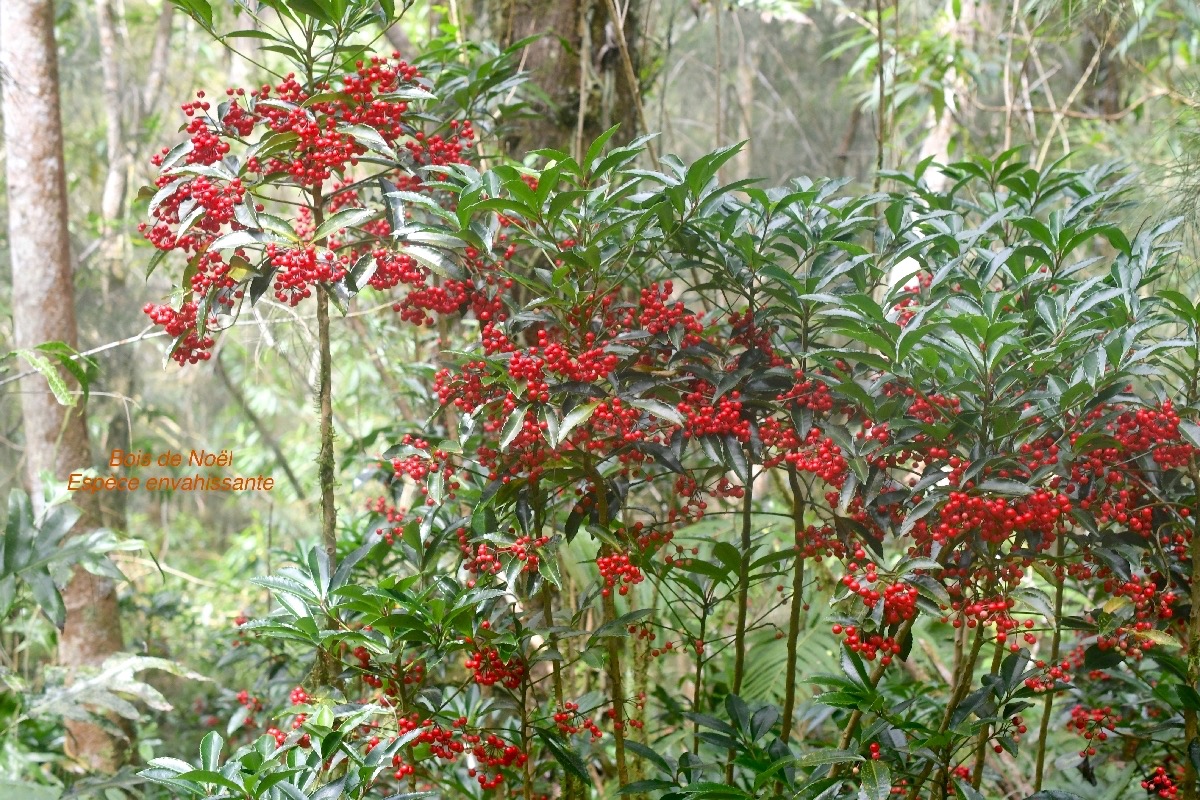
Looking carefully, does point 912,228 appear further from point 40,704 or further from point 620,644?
point 40,704

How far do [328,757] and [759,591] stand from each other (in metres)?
1.79

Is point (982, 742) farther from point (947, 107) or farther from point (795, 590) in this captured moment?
point (947, 107)

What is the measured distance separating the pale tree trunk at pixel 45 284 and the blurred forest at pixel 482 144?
82 mm

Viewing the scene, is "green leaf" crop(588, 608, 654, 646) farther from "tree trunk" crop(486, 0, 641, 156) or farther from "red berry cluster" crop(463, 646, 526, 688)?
"tree trunk" crop(486, 0, 641, 156)

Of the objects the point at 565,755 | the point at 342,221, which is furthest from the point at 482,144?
the point at 565,755

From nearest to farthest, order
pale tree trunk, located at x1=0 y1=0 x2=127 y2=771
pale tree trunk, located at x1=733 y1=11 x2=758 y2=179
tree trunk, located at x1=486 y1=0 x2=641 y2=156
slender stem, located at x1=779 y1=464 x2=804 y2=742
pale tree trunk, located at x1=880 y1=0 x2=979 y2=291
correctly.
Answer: slender stem, located at x1=779 y1=464 x2=804 y2=742
tree trunk, located at x1=486 y1=0 x2=641 y2=156
pale tree trunk, located at x1=0 y1=0 x2=127 y2=771
pale tree trunk, located at x1=880 y1=0 x2=979 y2=291
pale tree trunk, located at x1=733 y1=11 x2=758 y2=179

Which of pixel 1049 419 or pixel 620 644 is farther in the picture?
pixel 620 644

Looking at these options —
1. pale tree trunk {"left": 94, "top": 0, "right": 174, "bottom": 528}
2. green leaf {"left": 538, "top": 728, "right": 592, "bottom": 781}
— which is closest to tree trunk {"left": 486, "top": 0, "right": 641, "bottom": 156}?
green leaf {"left": 538, "top": 728, "right": 592, "bottom": 781}

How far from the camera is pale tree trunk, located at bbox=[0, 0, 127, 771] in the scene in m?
2.70

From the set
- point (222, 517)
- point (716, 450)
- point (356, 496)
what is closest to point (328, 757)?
point (716, 450)

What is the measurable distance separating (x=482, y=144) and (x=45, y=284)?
4.24 ft

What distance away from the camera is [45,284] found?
2715mm

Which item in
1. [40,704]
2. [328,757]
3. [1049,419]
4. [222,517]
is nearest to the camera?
[328,757]

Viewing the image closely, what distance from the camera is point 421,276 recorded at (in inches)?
62.6
